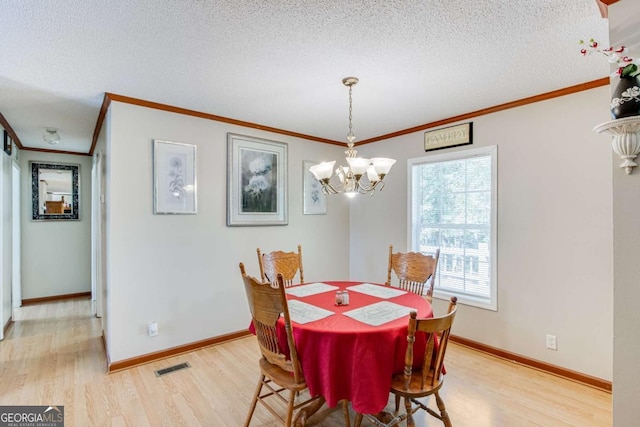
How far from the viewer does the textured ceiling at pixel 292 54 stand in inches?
64.8

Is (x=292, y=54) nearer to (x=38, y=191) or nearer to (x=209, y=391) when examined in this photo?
(x=209, y=391)

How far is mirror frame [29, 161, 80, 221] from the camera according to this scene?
4891 mm

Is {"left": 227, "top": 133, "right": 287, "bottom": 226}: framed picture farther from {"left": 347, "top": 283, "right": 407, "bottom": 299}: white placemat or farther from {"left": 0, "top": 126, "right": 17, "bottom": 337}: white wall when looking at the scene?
{"left": 0, "top": 126, "right": 17, "bottom": 337}: white wall

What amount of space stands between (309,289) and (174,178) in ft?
5.63

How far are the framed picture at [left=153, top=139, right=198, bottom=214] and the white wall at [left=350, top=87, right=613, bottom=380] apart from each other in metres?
2.93

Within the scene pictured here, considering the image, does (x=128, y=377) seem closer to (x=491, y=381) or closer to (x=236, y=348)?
(x=236, y=348)

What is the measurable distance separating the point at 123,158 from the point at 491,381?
12.0 feet

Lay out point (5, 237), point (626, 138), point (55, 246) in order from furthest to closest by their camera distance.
Answer: 1. point (55, 246)
2. point (5, 237)
3. point (626, 138)

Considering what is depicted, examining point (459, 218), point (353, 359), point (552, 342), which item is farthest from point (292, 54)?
point (552, 342)

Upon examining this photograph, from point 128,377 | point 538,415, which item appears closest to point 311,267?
point 128,377

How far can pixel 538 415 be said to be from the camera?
215 centimetres

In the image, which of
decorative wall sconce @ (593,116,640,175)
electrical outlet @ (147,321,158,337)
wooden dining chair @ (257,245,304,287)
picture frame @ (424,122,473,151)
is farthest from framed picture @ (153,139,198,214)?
decorative wall sconce @ (593,116,640,175)

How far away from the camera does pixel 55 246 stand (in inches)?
200

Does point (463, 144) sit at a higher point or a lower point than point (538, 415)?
higher
